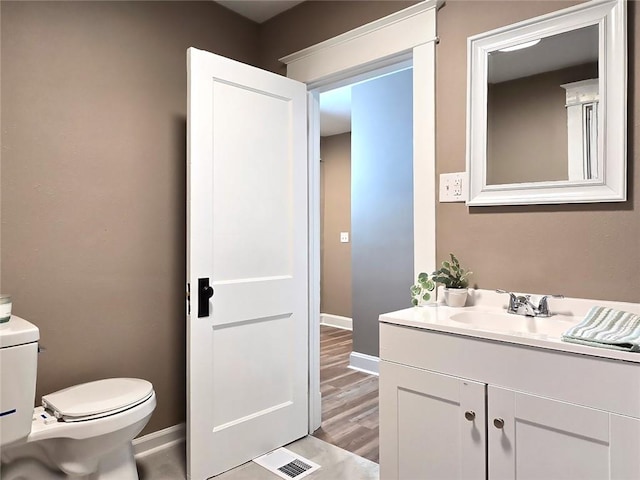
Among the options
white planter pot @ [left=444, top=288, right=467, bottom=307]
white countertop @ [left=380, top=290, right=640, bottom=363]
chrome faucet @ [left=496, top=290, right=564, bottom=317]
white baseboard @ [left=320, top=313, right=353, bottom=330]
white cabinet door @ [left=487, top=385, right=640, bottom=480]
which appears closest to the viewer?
white cabinet door @ [left=487, top=385, right=640, bottom=480]

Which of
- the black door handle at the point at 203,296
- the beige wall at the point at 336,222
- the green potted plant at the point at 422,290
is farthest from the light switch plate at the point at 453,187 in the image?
the beige wall at the point at 336,222

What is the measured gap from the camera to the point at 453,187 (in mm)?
1839

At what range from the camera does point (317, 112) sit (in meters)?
2.54

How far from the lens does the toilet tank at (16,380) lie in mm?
1392

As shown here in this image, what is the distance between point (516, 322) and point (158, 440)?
1.85 m

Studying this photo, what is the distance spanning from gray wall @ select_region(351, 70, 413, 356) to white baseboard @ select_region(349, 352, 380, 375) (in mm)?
42

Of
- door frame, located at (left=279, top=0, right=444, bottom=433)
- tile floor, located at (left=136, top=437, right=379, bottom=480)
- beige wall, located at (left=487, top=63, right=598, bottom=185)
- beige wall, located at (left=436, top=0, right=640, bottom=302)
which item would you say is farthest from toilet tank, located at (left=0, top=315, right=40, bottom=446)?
beige wall, located at (left=487, top=63, right=598, bottom=185)

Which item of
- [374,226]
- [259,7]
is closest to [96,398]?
[259,7]

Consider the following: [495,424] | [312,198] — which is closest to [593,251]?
[495,424]

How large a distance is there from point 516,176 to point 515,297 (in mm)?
481

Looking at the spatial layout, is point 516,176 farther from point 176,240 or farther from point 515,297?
point 176,240

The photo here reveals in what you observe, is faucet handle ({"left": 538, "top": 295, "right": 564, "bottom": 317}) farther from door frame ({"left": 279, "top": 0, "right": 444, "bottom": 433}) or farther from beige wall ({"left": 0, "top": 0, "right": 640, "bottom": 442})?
Answer: door frame ({"left": 279, "top": 0, "right": 444, "bottom": 433})

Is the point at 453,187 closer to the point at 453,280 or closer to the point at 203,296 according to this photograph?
the point at 453,280

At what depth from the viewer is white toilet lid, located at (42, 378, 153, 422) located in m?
1.59
